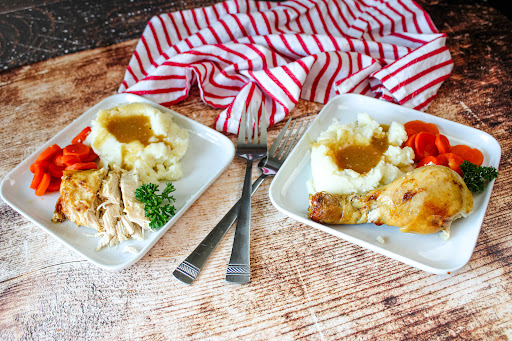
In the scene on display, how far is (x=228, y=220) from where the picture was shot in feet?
10.6

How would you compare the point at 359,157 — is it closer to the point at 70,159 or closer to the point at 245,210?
the point at 245,210

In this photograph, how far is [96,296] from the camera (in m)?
2.87

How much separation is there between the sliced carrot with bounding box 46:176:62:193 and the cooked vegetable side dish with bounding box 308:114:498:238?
84.8 inches

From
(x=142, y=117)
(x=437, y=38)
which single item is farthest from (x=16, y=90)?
(x=437, y=38)

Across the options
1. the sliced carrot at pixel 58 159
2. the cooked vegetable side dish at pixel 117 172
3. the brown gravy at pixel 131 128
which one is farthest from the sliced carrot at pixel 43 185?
the brown gravy at pixel 131 128

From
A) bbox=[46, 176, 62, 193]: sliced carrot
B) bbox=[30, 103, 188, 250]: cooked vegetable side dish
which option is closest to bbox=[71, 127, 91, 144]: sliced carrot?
bbox=[30, 103, 188, 250]: cooked vegetable side dish

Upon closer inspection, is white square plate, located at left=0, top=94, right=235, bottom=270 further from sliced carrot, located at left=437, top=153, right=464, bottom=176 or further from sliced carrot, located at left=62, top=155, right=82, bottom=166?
sliced carrot, located at left=437, top=153, right=464, bottom=176

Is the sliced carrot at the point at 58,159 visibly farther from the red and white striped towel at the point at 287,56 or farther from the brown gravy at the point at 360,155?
the brown gravy at the point at 360,155

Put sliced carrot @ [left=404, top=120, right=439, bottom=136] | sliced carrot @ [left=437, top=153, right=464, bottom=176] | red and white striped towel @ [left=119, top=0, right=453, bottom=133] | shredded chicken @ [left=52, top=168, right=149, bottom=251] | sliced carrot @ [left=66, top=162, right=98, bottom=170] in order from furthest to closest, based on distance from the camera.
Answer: red and white striped towel @ [left=119, top=0, right=453, bottom=133] → sliced carrot @ [left=404, top=120, right=439, bottom=136] → sliced carrot @ [left=66, top=162, right=98, bottom=170] → sliced carrot @ [left=437, top=153, right=464, bottom=176] → shredded chicken @ [left=52, top=168, right=149, bottom=251]

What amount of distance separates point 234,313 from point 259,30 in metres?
3.30

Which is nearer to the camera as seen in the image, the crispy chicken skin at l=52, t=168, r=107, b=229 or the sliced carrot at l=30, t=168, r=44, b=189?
the crispy chicken skin at l=52, t=168, r=107, b=229

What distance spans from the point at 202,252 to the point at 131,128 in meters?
Result: 1.36

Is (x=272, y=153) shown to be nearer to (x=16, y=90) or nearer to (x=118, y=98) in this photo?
(x=118, y=98)

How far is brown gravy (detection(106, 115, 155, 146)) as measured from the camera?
11.5 feet
